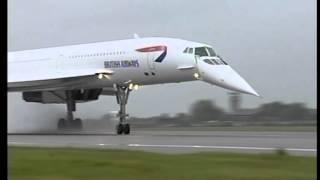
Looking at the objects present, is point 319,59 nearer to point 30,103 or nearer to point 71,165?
point 71,165

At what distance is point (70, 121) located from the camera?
38.3 metres

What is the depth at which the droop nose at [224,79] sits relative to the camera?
28469 millimetres

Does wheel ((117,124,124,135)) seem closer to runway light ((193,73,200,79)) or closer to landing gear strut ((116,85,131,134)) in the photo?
landing gear strut ((116,85,131,134))

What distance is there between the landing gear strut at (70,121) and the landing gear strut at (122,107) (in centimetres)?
640

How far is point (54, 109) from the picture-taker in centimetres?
4016

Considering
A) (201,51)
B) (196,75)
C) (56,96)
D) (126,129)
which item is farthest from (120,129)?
(56,96)

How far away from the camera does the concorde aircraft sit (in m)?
29.1

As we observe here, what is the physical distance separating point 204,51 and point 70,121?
1227 centimetres

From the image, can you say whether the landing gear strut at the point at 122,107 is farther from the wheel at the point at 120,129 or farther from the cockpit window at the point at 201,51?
the cockpit window at the point at 201,51

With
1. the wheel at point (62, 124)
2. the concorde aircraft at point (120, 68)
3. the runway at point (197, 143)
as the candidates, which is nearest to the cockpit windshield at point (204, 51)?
the concorde aircraft at point (120, 68)

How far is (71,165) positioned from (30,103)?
30765 mm

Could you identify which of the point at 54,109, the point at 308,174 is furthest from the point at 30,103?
the point at 308,174

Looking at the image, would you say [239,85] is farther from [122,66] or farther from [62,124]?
[62,124]

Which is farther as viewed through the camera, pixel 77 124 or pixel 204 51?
pixel 77 124
